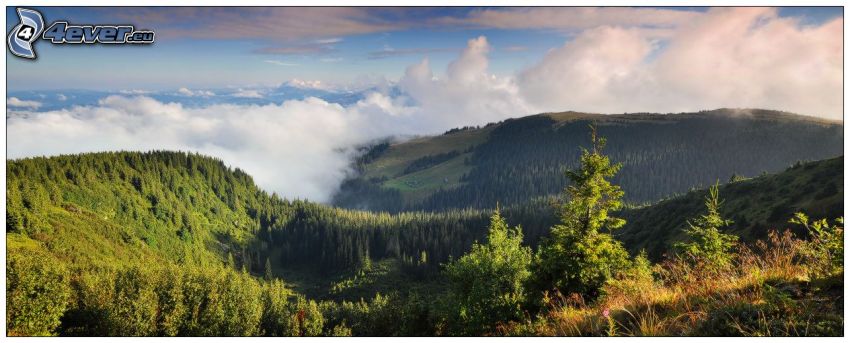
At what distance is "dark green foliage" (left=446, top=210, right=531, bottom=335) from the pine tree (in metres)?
4.87

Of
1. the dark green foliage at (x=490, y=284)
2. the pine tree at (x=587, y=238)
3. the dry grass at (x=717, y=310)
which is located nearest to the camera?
the dry grass at (x=717, y=310)

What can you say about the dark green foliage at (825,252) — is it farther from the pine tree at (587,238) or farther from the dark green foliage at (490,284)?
the dark green foliage at (490,284)

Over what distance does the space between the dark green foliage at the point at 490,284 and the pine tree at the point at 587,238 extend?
4.87 meters

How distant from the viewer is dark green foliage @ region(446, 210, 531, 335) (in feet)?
94.6

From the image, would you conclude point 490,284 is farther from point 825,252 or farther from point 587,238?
point 825,252

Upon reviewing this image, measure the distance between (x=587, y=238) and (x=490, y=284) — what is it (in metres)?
11.6

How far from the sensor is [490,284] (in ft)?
104

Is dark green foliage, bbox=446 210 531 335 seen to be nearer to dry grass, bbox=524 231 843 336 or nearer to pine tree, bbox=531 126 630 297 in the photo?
pine tree, bbox=531 126 630 297

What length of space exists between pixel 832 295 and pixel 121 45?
85.4ft

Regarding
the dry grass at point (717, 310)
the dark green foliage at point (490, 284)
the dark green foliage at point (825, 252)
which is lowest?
the dark green foliage at point (490, 284)

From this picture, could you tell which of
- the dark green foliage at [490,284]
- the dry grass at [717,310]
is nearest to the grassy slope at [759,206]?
the dark green foliage at [490,284]

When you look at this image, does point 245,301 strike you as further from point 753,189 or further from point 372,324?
point 753,189

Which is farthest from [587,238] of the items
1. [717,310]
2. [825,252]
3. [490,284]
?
[490,284]

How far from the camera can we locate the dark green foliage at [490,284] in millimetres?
28828
